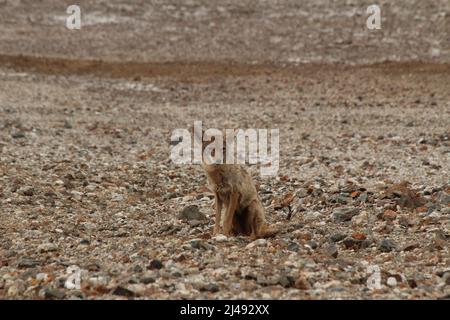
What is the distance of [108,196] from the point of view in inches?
496

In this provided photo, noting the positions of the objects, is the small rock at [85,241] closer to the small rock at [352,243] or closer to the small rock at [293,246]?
the small rock at [293,246]

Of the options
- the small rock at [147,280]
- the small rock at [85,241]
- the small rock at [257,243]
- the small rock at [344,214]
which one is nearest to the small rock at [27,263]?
the small rock at [85,241]

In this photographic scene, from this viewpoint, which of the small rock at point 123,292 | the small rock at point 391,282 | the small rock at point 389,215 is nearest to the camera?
the small rock at point 123,292

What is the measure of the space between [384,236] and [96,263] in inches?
145

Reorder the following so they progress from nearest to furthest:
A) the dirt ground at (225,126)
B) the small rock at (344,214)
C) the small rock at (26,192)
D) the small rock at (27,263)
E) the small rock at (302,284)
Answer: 1. the small rock at (302,284)
2. the dirt ground at (225,126)
3. the small rock at (27,263)
4. the small rock at (344,214)
5. the small rock at (26,192)

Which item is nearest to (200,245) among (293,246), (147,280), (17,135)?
(293,246)

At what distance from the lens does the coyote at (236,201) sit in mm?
9023

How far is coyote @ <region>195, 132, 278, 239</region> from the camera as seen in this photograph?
9023mm

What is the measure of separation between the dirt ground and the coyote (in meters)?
0.26

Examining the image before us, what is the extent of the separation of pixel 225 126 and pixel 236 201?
37.4 feet

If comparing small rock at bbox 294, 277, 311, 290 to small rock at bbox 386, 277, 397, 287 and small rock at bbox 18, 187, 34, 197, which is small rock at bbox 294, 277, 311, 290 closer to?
small rock at bbox 386, 277, 397, 287

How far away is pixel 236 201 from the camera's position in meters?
9.13

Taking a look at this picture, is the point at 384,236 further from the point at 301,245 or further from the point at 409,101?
the point at 409,101

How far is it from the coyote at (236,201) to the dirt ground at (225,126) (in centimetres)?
26
